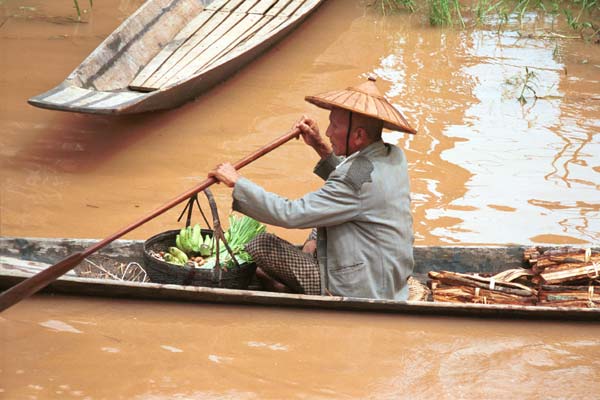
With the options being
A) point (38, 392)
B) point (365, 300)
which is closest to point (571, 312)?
point (365, 300)

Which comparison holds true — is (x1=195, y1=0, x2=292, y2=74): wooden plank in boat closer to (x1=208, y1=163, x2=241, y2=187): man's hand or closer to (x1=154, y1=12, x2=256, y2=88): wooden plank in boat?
(x1=154, y1=12, x2=256, y2=88): wooden plank in boat

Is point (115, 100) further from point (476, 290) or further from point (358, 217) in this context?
point (476, 290)

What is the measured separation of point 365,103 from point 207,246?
1.04 meters

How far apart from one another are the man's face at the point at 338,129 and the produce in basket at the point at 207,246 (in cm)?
66

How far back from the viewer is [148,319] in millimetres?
3916

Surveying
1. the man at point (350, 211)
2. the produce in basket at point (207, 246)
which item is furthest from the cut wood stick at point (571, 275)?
the produce in basket at point (207, 246)

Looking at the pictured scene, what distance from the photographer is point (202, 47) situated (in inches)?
286

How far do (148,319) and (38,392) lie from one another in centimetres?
65

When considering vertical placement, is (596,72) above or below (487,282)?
above

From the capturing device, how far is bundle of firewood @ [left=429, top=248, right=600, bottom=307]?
4133 mm

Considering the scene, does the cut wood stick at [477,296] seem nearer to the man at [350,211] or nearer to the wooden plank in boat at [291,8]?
the man at [350,211]

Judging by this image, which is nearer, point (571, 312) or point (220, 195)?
point (571, 312)

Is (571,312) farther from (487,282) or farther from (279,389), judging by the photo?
(279,389)

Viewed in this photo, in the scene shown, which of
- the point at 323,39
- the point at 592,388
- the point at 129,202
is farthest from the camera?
the point at 323,39
